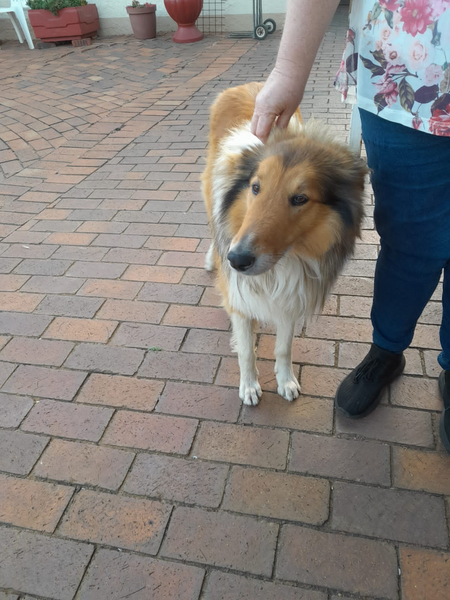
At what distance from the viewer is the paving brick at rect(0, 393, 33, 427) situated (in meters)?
2.09

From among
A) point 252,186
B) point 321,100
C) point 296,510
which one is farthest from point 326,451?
point 321,100

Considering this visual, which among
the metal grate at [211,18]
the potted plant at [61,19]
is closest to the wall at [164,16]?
the metal grate at [211,18]

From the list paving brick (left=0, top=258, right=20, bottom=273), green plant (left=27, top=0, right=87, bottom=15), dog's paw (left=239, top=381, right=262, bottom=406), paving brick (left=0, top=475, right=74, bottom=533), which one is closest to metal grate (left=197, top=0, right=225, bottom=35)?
green plant (left=27, top=0, right=87, bottom=15)

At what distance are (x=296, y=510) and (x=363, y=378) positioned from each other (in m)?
0.68

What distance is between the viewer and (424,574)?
1509 millimetres

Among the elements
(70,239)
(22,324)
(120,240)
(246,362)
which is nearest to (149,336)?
(246,362)

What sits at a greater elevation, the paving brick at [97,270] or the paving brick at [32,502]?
the paving brick at [97,270]

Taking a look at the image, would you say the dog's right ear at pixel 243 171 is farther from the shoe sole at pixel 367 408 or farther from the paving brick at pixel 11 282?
the paving brick at pixel 11 282

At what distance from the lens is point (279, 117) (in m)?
1.69

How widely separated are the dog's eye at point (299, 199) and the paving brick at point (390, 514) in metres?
1.11

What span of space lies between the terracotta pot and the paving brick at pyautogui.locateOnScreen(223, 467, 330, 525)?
9.19 m

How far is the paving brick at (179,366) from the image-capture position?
7.48 feet

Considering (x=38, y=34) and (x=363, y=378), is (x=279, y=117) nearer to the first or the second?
(x=363, y=378)

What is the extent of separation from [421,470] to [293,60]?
1.61m
